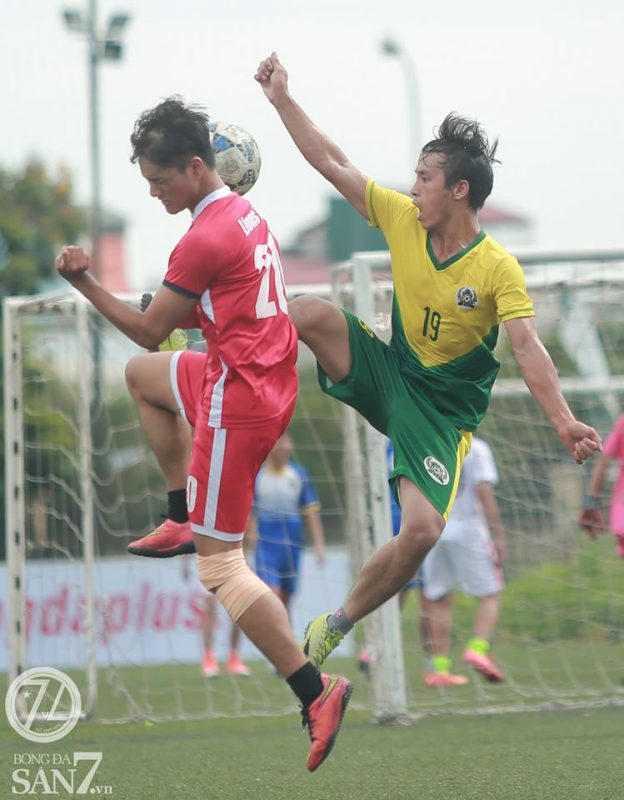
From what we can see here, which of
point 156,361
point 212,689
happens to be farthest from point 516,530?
point 156,361

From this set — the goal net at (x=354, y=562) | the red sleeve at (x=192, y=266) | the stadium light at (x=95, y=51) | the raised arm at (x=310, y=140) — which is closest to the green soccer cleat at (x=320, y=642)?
the red sleeve at (x=192, y=266)

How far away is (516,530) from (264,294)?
19.5 ft

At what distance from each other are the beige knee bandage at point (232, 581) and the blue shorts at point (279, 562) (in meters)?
5.76

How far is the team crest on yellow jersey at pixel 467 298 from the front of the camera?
5969mm

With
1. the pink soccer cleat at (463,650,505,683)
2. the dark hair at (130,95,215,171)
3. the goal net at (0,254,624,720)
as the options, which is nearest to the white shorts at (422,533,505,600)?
the goal net at (0,254,624,720)

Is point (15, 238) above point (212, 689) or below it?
above

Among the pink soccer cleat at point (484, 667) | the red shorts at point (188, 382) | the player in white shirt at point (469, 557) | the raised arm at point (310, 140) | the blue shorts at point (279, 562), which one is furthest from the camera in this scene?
the blue shorts at point (279, 562)

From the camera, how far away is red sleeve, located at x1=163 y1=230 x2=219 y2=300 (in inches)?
201

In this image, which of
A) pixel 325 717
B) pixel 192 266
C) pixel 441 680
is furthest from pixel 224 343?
pixel 441 680

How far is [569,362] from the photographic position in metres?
10.2

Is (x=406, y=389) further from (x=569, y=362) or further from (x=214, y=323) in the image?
(x=569, y=362)

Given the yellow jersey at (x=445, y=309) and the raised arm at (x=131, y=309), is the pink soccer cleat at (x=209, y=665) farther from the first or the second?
the raised arm at (x=131, y=309)

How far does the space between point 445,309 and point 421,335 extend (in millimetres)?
171

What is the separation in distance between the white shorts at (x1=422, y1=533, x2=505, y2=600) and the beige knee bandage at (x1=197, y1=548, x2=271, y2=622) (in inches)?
191
